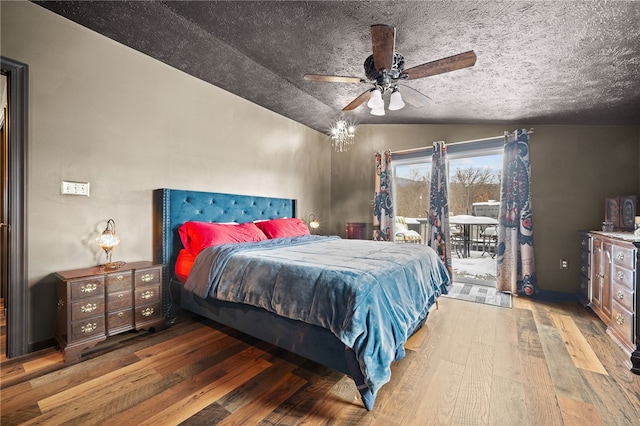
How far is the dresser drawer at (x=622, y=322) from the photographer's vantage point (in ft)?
7.13

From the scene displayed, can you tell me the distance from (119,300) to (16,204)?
105 cm

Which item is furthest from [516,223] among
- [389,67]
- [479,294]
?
[389,67]

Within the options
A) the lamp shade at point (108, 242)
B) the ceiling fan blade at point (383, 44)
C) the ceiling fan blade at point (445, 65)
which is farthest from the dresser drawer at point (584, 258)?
the lamp shade at point (108, 242)

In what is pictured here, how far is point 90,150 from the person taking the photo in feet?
8.25

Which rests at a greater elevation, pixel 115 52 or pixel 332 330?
pixel 115 52

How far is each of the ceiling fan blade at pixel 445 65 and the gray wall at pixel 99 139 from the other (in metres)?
2.46

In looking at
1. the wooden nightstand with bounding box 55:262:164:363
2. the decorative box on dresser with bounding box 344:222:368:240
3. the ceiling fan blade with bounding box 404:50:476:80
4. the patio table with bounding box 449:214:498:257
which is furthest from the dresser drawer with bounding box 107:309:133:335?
the patio table with bounding box 449:214:498:257

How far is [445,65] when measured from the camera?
2061 millimetres

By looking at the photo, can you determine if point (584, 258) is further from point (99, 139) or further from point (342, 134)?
point (99, 139)

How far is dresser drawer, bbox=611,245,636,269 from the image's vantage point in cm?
221

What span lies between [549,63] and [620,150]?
201 cm

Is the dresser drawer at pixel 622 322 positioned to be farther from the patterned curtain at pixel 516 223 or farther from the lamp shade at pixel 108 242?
the lamp shade at pixel 108 242

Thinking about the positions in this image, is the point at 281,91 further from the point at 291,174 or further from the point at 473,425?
the point at 473,425

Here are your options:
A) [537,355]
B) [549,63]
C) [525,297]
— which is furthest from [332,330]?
[525,297]
